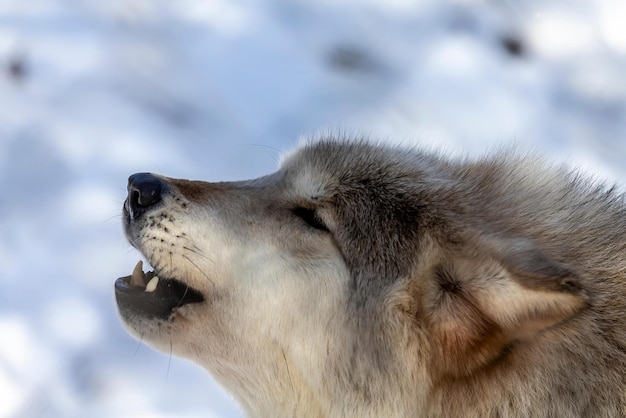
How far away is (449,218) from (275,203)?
0.58m

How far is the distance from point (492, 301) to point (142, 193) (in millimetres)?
1150

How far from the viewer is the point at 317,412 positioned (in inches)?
83.6

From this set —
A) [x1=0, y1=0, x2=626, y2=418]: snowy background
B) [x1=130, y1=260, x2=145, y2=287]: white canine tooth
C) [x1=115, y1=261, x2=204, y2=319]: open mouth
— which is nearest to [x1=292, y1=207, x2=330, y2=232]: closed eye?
[x1=115, y1=261, x2=204, y2=319]: open mouth

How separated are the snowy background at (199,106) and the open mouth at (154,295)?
0.88 m

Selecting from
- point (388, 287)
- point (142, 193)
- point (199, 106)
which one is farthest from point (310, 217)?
point (199, 106)

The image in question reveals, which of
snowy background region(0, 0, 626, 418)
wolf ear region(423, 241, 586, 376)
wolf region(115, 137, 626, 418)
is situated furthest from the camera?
snowy background region(0, 0, 626, 418)

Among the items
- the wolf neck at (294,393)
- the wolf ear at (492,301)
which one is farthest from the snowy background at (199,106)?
the wolf ear at (492,301)

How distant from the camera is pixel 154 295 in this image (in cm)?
229

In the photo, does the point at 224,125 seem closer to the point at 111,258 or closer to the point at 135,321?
the point at 111,258

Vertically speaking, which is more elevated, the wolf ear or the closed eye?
the wolf ear

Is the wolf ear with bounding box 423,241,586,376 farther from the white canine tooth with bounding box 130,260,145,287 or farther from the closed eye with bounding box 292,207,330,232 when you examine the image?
the white canine tooth with bounding box 130,260,145,287

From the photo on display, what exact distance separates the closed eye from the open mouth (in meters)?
0.41

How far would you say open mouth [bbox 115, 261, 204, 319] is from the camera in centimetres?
223

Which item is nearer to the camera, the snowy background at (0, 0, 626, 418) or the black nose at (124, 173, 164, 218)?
the black nose at (124, 173, 164, 218)
